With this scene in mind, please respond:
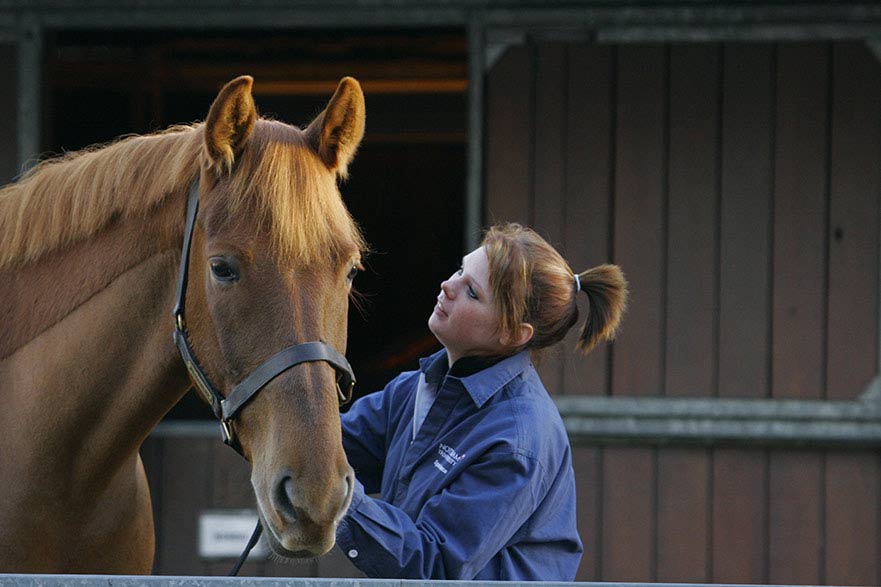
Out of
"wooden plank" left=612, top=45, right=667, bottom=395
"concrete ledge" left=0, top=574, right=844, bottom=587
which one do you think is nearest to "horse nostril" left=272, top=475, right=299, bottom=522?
"concrete ledge" left=0, top=574, right=844, bottom=587

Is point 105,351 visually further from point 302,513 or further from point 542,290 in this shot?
point 542,290

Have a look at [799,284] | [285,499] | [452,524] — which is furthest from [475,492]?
[799,284]

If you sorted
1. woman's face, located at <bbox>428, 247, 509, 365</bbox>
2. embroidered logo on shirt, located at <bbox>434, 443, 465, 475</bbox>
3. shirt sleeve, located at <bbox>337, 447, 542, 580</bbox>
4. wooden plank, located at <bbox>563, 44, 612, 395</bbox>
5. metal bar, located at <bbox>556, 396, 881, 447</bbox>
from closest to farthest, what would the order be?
shirt sleeve, located at <bbox>337, 447, 542, 580</bbox>
embroidered logo on shirt, located at <bbox>434, 443, 465, 475</bbox>
woman's face, located at <bbox>428, 247, 509, 365</bbox>
metal bar, located at <bbox>556, 396, 881, 447</bbox>
wooden plank, located at <bbox>563, 44, 612, 395</bbox>

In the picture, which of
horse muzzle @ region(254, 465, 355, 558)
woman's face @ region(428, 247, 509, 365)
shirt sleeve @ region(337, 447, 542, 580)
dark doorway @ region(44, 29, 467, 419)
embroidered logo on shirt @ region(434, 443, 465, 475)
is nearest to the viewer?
horse muzzle @ region(254, 465, 355, 558)

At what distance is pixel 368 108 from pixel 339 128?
14.5ft

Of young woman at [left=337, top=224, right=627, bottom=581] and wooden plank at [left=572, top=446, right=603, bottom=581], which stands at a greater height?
young woman at [left=337, top=224, right=627, bottom=581]

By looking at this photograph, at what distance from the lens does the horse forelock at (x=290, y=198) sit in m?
1.73

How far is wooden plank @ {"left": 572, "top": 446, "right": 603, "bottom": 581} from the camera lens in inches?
153

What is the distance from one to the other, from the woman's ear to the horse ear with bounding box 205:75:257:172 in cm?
57

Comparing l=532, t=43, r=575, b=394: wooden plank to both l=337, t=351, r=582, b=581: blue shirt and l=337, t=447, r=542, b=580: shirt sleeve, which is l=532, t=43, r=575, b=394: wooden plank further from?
l=337, t=447, r=542, b=580: shirt sleeve

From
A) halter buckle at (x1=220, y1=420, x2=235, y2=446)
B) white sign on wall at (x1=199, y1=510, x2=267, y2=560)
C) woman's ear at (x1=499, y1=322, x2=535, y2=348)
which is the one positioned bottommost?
white sign on wall at (x1=199, y1=510, x2=267, y2=560)

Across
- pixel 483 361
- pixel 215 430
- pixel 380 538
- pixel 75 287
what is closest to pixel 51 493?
pixel 75 287

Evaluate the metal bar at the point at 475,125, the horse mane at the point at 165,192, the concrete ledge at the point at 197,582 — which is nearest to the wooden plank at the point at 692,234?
the metal bar at the point at 475,125

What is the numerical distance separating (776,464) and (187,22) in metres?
2.68
